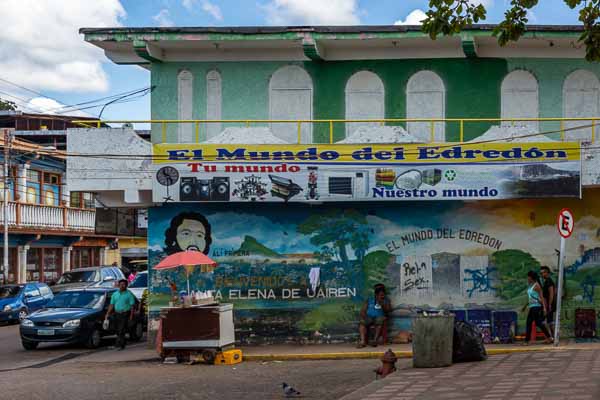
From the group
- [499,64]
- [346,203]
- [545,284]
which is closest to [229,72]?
[346,203]

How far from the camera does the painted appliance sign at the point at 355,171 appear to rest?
2062cm

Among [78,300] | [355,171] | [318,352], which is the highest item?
[355,171]

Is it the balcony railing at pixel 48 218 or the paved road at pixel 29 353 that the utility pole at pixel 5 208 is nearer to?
the balcony railing at pixel 48 218

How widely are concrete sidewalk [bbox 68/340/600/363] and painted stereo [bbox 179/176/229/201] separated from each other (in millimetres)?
3504

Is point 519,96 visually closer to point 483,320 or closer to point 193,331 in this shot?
point 483,320

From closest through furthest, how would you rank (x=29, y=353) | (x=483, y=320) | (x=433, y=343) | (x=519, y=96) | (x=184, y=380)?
(x=433, y=343) → (x=184, y=380) → (x=483, y=320) → (x=519, y=96) → (x=29, y=353)

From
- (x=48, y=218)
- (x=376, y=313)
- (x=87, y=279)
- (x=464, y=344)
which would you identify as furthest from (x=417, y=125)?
(x=48, y=218)

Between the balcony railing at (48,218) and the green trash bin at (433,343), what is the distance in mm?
25004

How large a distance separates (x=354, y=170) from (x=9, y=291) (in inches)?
702

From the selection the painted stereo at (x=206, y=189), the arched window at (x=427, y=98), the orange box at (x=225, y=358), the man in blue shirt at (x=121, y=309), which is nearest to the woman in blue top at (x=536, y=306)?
the arched window at (x=427, y=98)

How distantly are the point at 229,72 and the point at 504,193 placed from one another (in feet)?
23.5

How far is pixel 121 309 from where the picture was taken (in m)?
23.1

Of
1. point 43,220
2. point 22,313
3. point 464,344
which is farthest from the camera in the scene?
point 43,220

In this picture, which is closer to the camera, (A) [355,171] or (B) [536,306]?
(B) [536,306]
